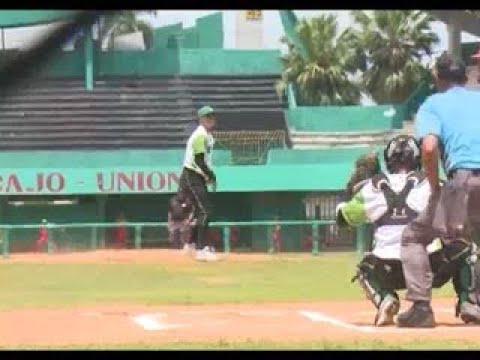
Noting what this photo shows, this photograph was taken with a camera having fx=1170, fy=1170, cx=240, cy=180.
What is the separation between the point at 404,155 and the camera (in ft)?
14.4

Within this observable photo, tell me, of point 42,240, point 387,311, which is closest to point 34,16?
point 387,311

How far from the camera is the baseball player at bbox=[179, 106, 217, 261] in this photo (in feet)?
23.9

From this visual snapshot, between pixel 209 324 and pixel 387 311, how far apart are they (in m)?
0.65

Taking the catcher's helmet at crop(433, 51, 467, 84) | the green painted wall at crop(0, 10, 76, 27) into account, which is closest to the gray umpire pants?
the catcher's helmet at crop(433, 51, 467, 84)

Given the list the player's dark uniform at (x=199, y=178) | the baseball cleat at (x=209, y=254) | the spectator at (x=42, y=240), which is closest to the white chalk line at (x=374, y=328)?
the baseball cleat at (x=209, y=254)

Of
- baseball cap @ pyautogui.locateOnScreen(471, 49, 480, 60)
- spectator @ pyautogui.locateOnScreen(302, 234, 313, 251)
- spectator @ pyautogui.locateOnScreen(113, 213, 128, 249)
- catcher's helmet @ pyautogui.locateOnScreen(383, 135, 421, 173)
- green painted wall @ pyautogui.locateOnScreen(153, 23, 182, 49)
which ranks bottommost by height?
spectator @ pyautogui.locateOnScreen(302, 234, 313, 251)

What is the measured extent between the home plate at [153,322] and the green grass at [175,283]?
0.65 m

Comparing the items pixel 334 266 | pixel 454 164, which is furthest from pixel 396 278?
pixel 334 266

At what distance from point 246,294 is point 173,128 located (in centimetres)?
649

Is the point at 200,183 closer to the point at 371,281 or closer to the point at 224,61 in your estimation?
the point at 371,281

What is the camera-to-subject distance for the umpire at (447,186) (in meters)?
3.98

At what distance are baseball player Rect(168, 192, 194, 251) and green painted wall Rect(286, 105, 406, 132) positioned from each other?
3.13 meters

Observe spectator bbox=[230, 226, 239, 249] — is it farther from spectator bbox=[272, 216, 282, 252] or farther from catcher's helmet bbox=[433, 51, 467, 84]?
catcher's helmet bbox=[433, 51, 467, 84]
